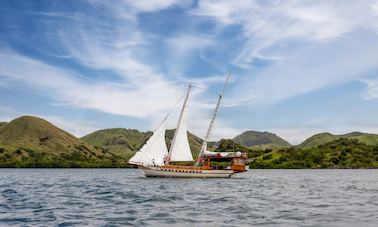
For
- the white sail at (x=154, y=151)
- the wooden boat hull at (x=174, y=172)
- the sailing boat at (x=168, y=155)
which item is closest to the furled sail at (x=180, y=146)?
the sailing boat at (x=168, y=155)

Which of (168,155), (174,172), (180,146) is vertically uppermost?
(180,146)

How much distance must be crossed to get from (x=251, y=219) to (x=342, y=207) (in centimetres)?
1373

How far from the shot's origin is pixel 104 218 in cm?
3747

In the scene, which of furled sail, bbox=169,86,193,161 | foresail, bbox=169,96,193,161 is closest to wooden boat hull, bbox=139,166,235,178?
furled sail, bbox=169,86,193,161

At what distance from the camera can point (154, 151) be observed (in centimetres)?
11519

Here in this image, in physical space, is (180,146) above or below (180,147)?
above

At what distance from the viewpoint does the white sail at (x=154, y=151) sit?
374ft

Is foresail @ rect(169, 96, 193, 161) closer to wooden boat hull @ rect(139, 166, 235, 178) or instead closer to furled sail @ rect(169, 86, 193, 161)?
furled sail @ rect(169, 86, 193, 161)

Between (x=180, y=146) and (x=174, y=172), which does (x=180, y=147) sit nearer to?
(x=180, y=146)

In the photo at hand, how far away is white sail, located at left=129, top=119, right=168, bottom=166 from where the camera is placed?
374 ft

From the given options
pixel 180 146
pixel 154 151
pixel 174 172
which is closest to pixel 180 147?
pixel 180 146

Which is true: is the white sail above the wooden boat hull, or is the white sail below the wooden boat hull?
above

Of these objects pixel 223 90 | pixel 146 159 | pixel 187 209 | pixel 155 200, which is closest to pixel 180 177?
pixel 146 159

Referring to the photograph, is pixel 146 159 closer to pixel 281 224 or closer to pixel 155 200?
pixel 155 200
